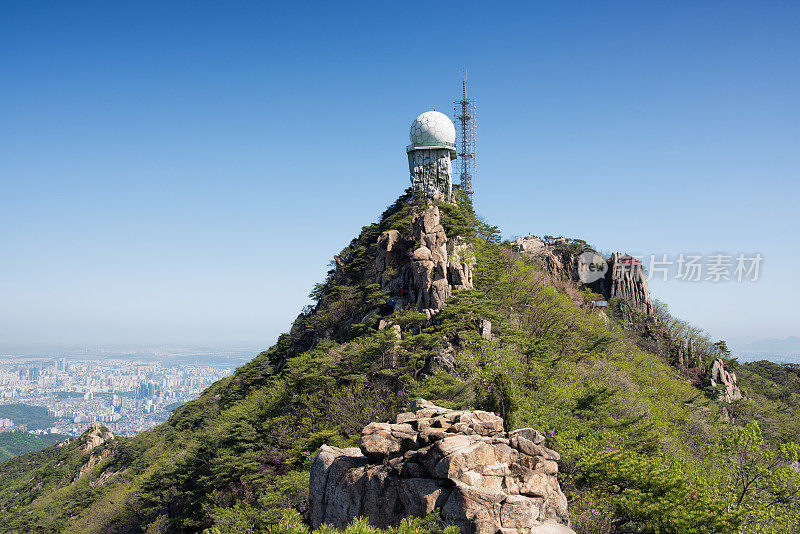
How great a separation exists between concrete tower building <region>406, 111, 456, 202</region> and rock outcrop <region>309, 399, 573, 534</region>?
98.9 ft

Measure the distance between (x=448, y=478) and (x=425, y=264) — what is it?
19.8m

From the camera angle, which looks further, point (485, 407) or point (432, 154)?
point (432, 154)

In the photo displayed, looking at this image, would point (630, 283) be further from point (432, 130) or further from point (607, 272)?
point (432, 130)

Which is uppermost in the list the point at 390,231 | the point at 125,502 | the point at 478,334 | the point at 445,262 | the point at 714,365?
the point at 390,231

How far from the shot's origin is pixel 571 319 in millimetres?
36000

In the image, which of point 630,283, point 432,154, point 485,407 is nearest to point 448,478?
point 485,407

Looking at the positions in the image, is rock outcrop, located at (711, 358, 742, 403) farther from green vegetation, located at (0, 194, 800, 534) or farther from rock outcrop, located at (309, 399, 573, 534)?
rock outcrop, located at (309, 399, 573, 534)

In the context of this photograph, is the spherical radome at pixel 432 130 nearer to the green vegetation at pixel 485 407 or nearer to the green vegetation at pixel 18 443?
the green vegetation at pixel 485 407

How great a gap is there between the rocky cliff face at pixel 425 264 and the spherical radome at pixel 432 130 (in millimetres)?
9392

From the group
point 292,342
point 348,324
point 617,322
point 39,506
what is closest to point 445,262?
point 348,324

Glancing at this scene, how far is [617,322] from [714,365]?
29.4 ft

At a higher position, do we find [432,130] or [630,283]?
[432,130]

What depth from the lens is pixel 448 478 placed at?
462 inches

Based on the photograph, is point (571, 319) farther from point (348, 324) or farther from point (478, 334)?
point (348, 324)
